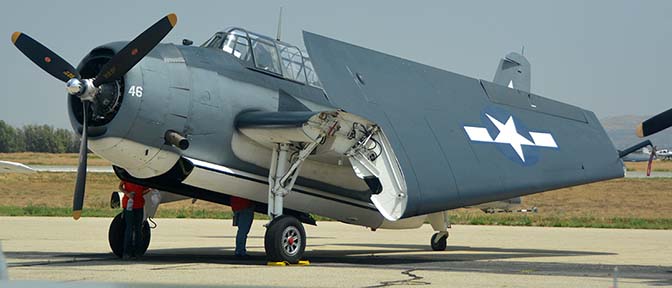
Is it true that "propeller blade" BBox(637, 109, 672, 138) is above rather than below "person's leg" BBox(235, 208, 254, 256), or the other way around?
above

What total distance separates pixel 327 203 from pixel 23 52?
574cm

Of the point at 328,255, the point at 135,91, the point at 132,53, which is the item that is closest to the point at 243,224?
A: the point at 328,255

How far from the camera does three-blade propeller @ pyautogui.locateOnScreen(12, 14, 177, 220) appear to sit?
14141mm

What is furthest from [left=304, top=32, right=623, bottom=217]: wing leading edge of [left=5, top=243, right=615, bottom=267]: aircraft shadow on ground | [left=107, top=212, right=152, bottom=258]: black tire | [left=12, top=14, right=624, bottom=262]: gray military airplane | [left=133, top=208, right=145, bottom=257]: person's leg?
[left=107, top=212, right=152, bottom=258]: black tire

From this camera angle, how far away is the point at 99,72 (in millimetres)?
14555

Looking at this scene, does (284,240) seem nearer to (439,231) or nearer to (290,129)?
(290,129)

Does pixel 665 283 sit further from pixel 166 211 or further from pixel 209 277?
pixel 166 211

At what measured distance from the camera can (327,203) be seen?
17.7 metres

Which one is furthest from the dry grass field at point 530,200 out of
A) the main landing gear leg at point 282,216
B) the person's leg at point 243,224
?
the main landing gear leg at point 282,216

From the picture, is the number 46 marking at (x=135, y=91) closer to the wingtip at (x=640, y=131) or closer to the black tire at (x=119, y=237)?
the black tire at (x=119, y=237)

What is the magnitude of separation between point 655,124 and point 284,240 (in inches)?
229

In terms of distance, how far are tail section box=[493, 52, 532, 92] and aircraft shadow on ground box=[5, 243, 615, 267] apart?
399 cm

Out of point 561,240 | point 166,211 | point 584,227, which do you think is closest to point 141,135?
point 561,240

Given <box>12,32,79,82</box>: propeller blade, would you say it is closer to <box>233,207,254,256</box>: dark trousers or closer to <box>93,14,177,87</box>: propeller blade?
<box>93,14,177,87</box>: propeller blade
